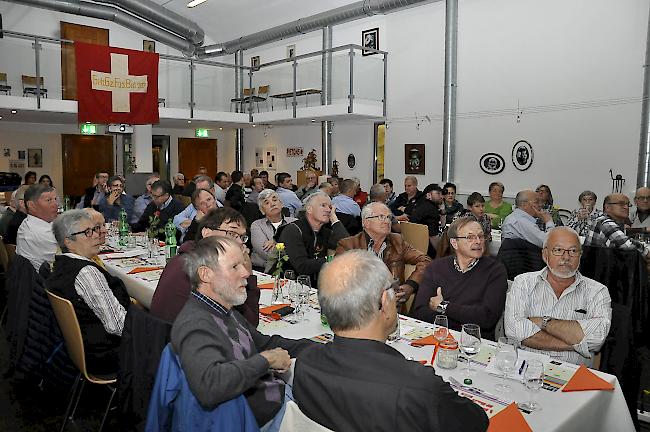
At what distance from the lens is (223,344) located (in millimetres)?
2174

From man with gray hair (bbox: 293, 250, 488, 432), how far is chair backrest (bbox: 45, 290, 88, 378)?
1.71m

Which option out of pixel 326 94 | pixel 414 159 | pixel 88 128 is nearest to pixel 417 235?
pixel 414 159

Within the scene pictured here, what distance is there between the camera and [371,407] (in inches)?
62.2

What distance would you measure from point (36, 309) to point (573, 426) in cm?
325

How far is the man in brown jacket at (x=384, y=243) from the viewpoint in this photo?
4.38 m

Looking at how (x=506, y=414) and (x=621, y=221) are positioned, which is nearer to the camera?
(x=506, y=414)

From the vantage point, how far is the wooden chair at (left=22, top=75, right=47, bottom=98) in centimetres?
1030

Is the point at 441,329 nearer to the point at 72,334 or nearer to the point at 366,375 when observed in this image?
the point at 366,375

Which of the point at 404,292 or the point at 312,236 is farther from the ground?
the point at 312,236

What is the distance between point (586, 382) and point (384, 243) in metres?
2.35

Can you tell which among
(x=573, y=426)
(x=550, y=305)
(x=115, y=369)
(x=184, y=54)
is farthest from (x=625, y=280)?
(x=184, y=54)

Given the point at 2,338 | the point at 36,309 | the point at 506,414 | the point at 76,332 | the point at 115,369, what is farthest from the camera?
the point at 2,338

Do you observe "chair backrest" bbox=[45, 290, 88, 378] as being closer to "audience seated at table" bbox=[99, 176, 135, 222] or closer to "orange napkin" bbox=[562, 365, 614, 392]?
"orange napkin" bbox=[562, 365, 614, 392]

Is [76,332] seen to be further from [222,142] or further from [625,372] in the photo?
[222,142]
